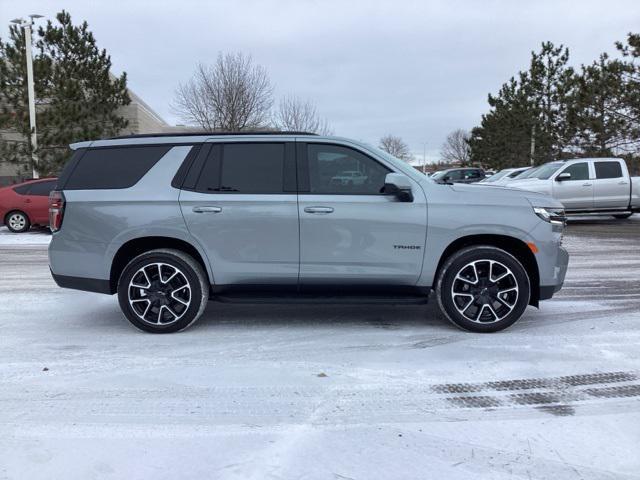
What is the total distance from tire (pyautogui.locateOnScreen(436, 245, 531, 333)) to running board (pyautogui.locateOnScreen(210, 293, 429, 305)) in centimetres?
28

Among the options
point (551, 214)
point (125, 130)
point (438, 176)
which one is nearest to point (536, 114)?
point (438, 176)

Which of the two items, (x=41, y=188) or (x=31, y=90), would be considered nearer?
(x=41, y=188)

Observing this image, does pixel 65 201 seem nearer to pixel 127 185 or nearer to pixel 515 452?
pixel 127 185

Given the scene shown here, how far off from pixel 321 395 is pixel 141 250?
2541 mm

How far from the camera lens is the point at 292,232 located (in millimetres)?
5043

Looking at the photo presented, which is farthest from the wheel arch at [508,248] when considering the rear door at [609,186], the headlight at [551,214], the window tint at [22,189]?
the window tint at [22,189]

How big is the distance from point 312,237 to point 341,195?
1.56 feet

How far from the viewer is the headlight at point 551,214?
509 cm

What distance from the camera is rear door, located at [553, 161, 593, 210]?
15797mm

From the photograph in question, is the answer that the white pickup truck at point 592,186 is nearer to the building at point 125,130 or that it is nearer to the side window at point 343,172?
the side window at point 343,172

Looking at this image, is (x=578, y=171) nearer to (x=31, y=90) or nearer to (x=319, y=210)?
(x=319, y=210)

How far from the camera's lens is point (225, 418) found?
11.2 feet

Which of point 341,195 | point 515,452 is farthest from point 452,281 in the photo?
point 515,452

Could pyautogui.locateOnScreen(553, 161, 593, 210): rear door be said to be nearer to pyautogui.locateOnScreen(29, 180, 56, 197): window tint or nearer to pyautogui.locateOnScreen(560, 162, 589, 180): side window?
pyautogui.locateOnScreen(560, 162, 589, 180): side window
